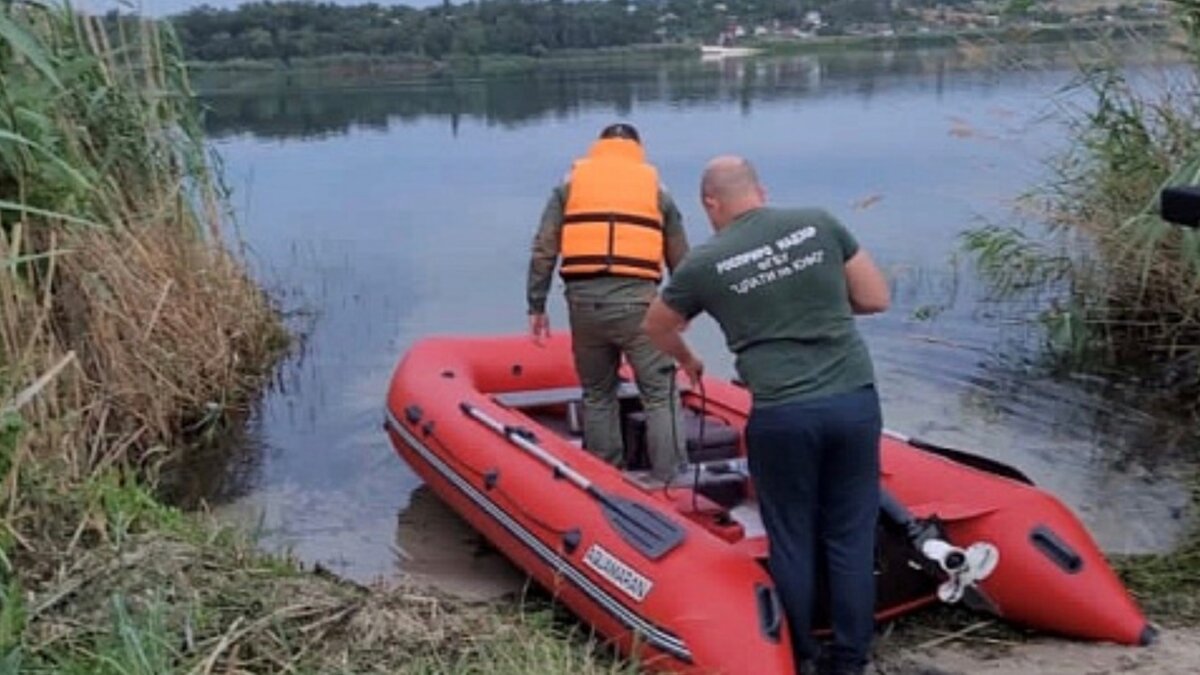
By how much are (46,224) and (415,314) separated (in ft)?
→ 17.4

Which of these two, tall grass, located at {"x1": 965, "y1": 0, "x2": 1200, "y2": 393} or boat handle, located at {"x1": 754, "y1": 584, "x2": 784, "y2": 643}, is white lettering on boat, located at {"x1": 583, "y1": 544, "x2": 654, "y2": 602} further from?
tall grass, located at {"x1": 965, "y1": 0, "x2": 1200, "y2": 393}

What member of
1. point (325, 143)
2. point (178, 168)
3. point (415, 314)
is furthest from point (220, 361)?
point (325, 143)

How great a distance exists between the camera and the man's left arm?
19.6ft

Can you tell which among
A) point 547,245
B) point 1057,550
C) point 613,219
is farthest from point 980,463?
point 547,245

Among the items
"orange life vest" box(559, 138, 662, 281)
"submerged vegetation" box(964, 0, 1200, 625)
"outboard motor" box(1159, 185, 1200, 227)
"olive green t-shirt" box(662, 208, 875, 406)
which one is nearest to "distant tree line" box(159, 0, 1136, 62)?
"submerged vegetation" box(964, 0, 1200, 625)

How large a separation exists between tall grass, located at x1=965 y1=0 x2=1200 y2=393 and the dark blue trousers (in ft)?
11.2

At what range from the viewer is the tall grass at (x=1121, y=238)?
789cm

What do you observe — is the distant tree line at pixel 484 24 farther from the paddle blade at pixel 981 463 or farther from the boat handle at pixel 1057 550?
the boat handle at pixel 1057 550

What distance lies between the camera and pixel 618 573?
186 inches

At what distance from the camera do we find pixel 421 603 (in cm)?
412

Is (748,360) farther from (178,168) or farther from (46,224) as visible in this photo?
(178,168)

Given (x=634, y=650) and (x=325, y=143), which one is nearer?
(x=634, y=650)

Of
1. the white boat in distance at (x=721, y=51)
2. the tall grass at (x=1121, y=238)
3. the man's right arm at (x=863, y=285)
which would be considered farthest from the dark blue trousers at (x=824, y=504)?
the white boat in distance at (x=721, y=51)

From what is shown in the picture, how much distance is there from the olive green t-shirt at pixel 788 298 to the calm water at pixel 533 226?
201 centimetres
